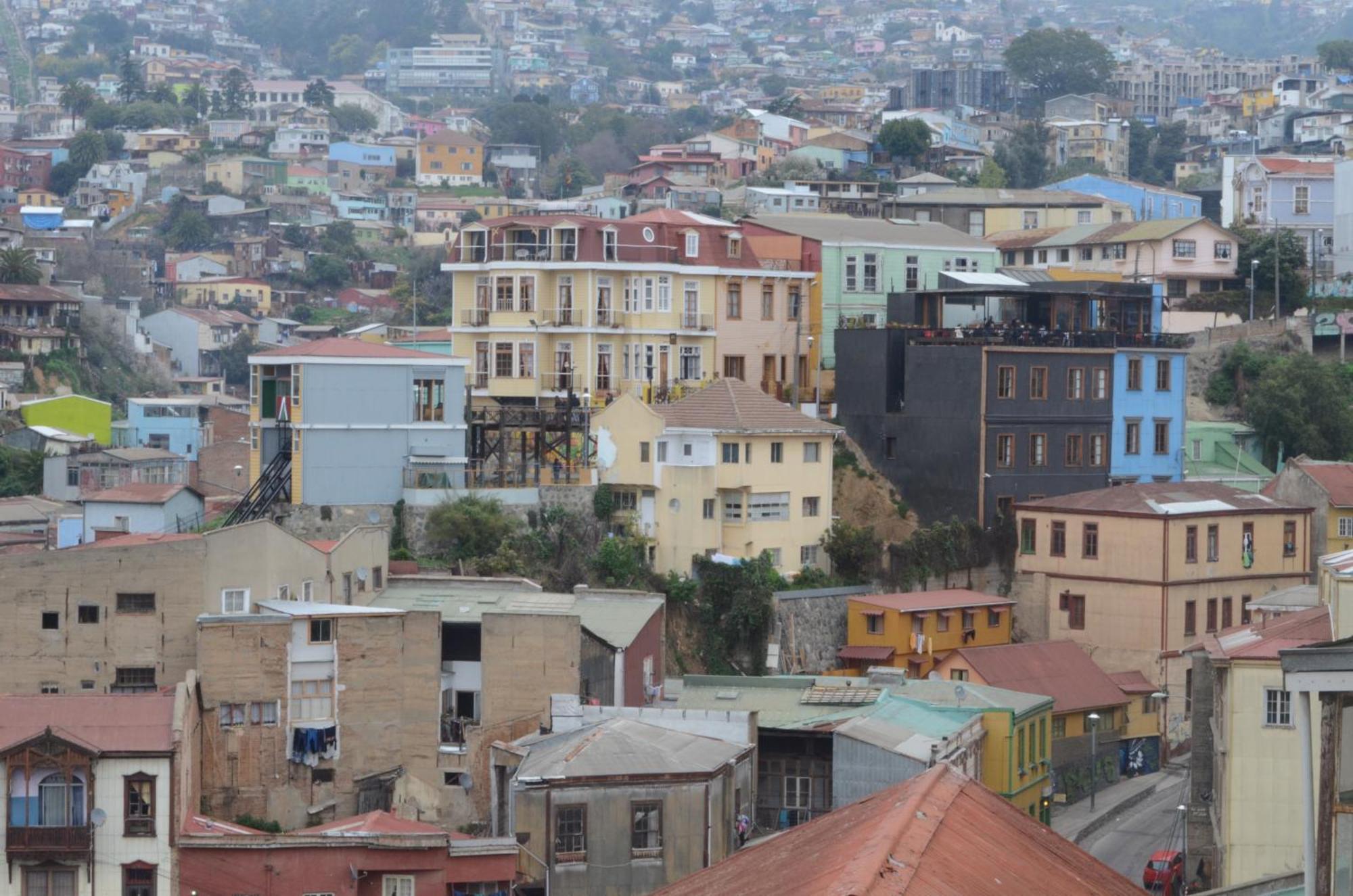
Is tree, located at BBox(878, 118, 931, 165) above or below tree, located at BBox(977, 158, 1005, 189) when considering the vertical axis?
above

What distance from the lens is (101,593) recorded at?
41219 mm

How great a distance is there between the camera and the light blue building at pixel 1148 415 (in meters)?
58.2

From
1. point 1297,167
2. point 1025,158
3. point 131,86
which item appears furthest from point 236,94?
point 1297,167

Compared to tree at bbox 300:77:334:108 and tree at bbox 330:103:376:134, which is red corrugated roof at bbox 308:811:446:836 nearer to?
tree at bbox 330:103:376:134

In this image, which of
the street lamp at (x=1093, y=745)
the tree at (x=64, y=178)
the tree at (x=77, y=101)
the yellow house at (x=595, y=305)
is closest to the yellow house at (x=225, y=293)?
the tree at (x=64, y=178)

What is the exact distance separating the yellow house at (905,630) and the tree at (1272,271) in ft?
85.1

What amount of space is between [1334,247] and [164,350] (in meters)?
48.7

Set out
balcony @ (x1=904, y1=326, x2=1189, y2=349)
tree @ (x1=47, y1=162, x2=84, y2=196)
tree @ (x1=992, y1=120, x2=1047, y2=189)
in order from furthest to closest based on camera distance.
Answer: tree @ (x1=47, y1=162, x2=84, y2=196) < tree @ (x1=992, y1=120, x2=1047, y2=189) < balcony @ (x1=904, y1=326, x2=1189, y2=349)

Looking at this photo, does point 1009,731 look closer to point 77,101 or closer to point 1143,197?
point 1143,197

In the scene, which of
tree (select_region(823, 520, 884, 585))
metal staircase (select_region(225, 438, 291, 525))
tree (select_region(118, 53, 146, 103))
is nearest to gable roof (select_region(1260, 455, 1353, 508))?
tree (select_region(823, 520, 884, 585))

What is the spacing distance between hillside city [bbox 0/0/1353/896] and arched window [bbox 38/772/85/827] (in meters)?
0.05

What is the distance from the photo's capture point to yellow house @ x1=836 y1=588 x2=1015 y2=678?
167ft

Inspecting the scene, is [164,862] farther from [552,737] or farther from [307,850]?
[552,737]

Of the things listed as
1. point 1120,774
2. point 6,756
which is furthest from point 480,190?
point 6,756
